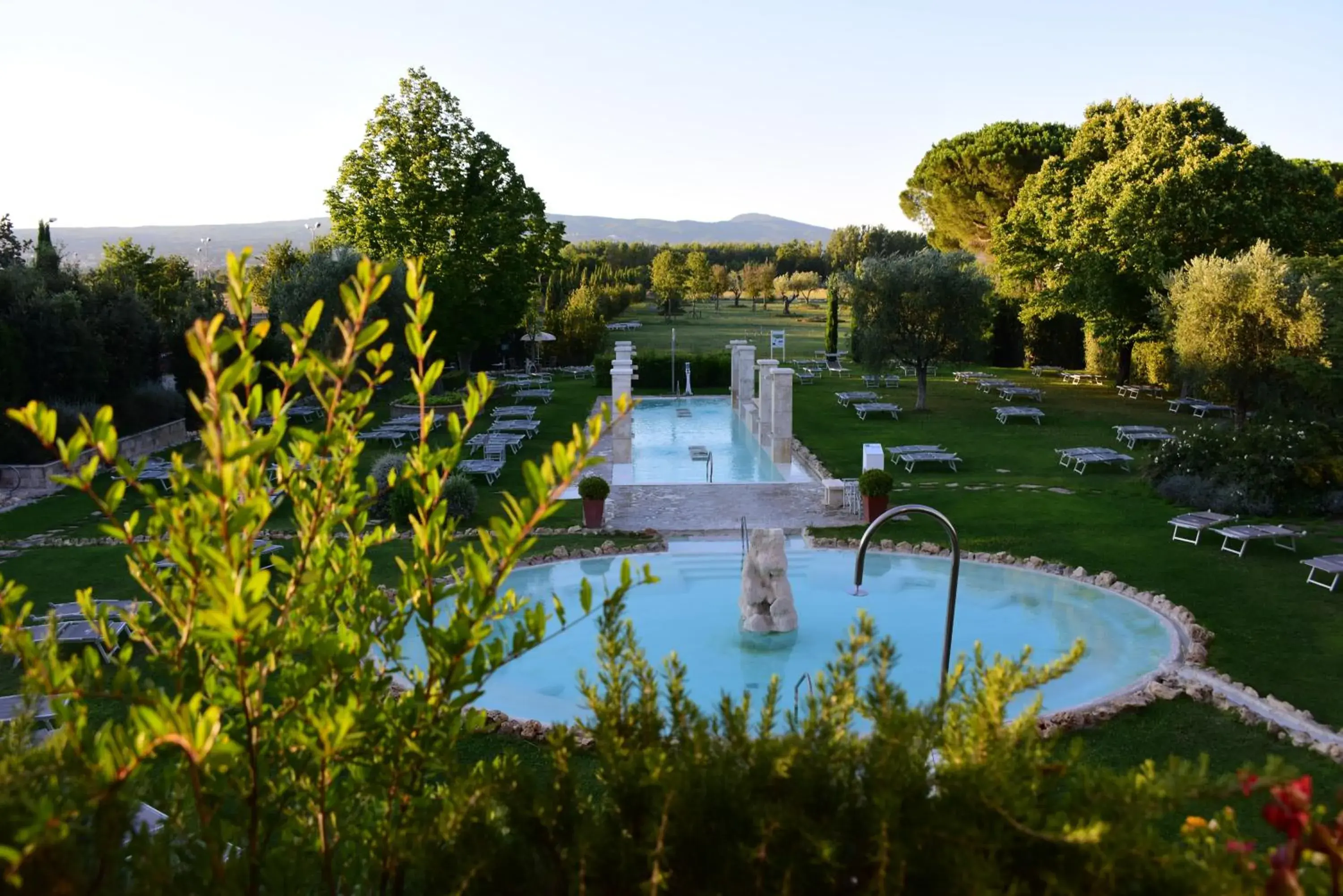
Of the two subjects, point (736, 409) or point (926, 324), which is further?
point (736, 409)

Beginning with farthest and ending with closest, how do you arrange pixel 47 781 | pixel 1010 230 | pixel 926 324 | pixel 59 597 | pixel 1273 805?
1. pixel 1010 230
2. pixel 926 324
3. pixel 59 597
4. pixel 47 781
5. pixel 1273 805

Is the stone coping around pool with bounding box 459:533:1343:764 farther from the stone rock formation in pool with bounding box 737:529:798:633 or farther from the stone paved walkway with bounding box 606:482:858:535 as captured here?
the stone paved walkway with bounding box 606:482:858:535

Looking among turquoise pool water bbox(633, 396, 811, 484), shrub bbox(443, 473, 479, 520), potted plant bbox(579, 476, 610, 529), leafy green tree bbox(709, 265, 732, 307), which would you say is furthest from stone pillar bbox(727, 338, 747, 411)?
leafy green tree bbox(709, 265, 732, 307)

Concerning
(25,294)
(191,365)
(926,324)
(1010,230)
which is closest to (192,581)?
(25,294)

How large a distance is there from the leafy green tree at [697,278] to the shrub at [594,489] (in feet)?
173

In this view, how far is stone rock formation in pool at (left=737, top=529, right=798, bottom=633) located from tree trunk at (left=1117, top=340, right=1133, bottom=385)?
23.4 m

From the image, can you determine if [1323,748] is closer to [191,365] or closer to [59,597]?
[59,597]

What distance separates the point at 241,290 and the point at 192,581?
29.3 inches

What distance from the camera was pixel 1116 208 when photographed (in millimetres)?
25656

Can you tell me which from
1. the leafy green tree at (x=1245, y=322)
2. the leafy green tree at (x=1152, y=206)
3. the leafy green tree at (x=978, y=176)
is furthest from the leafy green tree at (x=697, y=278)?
the leafy green tree at (x=1245, y=322)

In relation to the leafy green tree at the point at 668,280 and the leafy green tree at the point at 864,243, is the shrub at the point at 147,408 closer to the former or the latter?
the leafy green tree at the point at 668,280

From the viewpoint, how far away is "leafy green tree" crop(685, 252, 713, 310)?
6619 cm

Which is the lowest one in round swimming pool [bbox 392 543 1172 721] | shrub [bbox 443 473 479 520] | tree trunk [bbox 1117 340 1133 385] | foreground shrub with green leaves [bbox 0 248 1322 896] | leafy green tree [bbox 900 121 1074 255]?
round swimming pool [bbox 392 543 1172 721]

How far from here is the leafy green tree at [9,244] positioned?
25.4 meters
